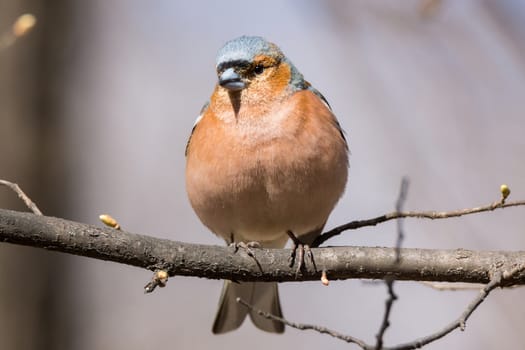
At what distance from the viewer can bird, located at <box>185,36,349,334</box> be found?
4934 millimetres

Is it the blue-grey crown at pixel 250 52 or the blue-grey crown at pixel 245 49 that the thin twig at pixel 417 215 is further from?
the blue-grey crown at pixel 245 49

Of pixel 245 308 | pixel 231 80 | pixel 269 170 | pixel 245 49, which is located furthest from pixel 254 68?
pixel 245 308

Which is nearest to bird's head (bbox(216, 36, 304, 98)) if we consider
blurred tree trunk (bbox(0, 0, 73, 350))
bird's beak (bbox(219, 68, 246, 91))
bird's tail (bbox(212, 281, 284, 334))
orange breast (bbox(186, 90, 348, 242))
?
bird's beak (bbox(219, 68, 246, 91))

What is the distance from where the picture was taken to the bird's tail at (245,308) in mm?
5734

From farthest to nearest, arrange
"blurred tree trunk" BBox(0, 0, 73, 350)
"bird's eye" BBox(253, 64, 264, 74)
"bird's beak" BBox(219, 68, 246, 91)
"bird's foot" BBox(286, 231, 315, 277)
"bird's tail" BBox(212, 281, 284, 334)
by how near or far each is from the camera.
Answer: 1. "blurred tree trunk" BBox(0, 0, 73, 350)
2. "bird's tail" BBox(212, 281, 284, 334)
3. "bird's eye" BBox(253, 64, 264, 74)
4. "bird's beak" BBox(219, 68, 246, 91)
5. "bird's foot" BBox(286, 231, 315, 277)

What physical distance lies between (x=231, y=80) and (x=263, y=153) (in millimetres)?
577

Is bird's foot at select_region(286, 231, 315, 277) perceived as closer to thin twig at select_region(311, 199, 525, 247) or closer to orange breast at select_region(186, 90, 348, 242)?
thin twig at select_region(311, 199, 525, 247)

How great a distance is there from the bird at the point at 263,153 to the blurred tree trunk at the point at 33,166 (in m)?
2.39

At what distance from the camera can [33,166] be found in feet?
24.2

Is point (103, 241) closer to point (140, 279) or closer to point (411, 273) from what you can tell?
point (411, 273)

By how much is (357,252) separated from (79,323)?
405 centimetres

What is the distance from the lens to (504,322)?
6805 millimetres

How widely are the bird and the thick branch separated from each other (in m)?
0.52

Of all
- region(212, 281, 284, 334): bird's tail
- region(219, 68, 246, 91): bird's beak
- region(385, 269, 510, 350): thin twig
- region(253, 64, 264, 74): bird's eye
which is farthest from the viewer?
region(212, 281, 284, 334): bird's tail
